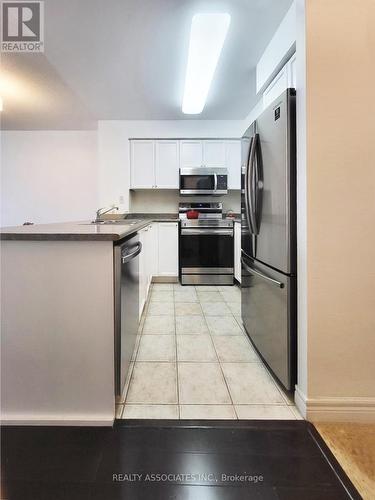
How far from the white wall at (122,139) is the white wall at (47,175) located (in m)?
1.06

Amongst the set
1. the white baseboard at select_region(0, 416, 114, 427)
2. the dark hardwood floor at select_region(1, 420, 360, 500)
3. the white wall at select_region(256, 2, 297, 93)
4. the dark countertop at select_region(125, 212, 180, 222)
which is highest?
the white wall at select_region(256, 2, 297, 93)

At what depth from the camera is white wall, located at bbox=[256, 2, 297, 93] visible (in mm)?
2035

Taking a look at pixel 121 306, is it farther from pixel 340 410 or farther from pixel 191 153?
pixel 191 153

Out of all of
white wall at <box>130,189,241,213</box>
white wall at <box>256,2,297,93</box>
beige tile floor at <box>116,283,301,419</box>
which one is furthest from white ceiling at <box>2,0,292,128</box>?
beige tile floor at <box>116,283,301,419</box>

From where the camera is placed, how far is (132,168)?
455cm

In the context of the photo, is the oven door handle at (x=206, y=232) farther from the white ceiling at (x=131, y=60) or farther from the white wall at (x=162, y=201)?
the white ceiling at (x=131, y=60)

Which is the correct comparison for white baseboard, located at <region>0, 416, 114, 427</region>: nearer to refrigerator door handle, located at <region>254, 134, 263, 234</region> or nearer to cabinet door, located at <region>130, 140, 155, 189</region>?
refrigerator door handle, located at <region>254, 134, 263, 234</region>

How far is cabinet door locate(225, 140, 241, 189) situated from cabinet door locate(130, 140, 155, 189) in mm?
1251

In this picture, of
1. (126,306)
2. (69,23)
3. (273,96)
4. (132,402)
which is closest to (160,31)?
(69,23)

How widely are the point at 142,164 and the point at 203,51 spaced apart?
2316mm

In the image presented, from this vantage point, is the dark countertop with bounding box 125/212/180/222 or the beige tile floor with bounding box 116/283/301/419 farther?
the dark countertop with bounding box 125/212/180/222

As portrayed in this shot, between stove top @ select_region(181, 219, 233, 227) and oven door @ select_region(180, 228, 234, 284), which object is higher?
stove top @ select_region(181, 219, 233, 227)

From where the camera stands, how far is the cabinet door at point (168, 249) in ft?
14.1

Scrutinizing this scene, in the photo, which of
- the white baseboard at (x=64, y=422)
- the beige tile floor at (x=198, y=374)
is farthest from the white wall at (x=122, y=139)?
the white baseboard at (x=64, y=422)
